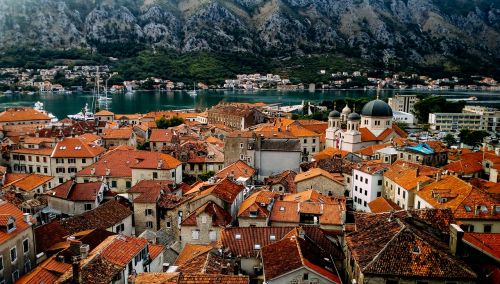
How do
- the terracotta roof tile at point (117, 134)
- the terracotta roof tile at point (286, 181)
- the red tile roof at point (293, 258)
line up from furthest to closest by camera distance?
the terracotta roof tile at point (117, 134)
the terracotta roof tile at point (286, 181)
the red tile roof at point (293, 258)

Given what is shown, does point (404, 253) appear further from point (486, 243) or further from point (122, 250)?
point (122, 250)

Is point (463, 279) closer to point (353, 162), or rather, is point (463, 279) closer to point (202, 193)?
point (202, 193)

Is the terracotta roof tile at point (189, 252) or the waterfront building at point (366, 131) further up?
the waterfront building at point (366, 131)

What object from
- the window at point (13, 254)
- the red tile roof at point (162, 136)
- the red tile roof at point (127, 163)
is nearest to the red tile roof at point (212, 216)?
the window at point (13, 254)

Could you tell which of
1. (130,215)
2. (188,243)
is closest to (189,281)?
(188,243)

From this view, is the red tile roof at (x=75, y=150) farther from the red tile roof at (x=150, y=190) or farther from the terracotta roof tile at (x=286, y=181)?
the terracotta roof tile at (x=286, y=181)
